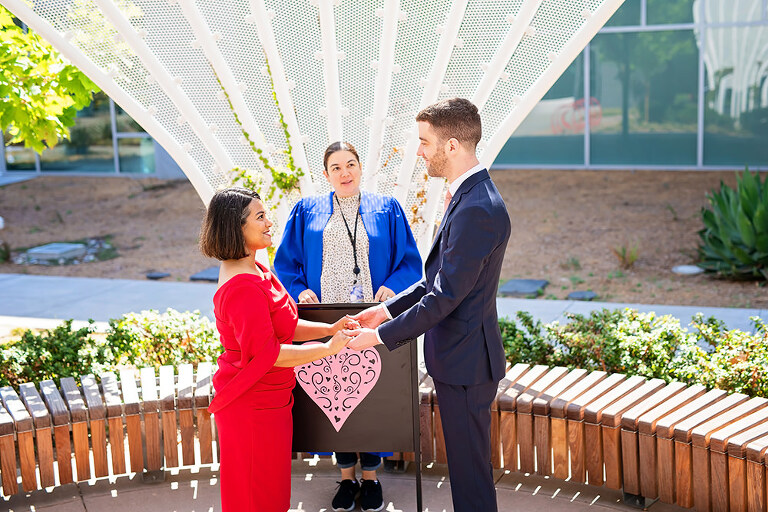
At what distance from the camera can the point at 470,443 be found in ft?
11.8

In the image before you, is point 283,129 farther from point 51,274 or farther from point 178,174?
point 178,174

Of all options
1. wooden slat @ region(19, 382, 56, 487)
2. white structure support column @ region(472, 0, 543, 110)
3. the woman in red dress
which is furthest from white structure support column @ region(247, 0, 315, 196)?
the woman in red dress

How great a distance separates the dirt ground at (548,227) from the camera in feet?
33.2

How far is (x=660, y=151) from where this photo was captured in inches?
621

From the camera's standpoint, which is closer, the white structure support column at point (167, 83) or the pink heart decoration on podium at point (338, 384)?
the pink heart decoration on podium at point (338, 384)

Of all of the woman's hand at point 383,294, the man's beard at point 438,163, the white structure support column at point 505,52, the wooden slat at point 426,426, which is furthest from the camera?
the white structure support column at point 505,52

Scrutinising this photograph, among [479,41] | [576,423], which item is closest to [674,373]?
[576,423]

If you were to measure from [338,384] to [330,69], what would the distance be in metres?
2.40

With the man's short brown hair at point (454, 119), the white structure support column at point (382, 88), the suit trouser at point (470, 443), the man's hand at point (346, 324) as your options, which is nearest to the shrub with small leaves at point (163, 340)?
the white structure support column at point (382, 88)

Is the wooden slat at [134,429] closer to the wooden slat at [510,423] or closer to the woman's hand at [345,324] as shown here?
the woman's hand at [345,324]

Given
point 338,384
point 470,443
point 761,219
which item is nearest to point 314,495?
point 338,384

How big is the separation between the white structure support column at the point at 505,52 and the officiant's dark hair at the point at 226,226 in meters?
2.52

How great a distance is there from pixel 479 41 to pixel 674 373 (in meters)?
2.50

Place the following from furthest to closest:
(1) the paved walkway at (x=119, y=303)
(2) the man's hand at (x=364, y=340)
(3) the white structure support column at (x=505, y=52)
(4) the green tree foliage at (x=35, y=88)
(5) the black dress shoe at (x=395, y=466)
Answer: (1) the paved walkway at (x=119, y=303)
(4) the green tree foliage at (x=35, y=88)
(3) the white structure support column at (x=505, y=52)
(5) the black dress shoe at (x=395, y=466)
(2) the man's hand at (x=364, y=340)
